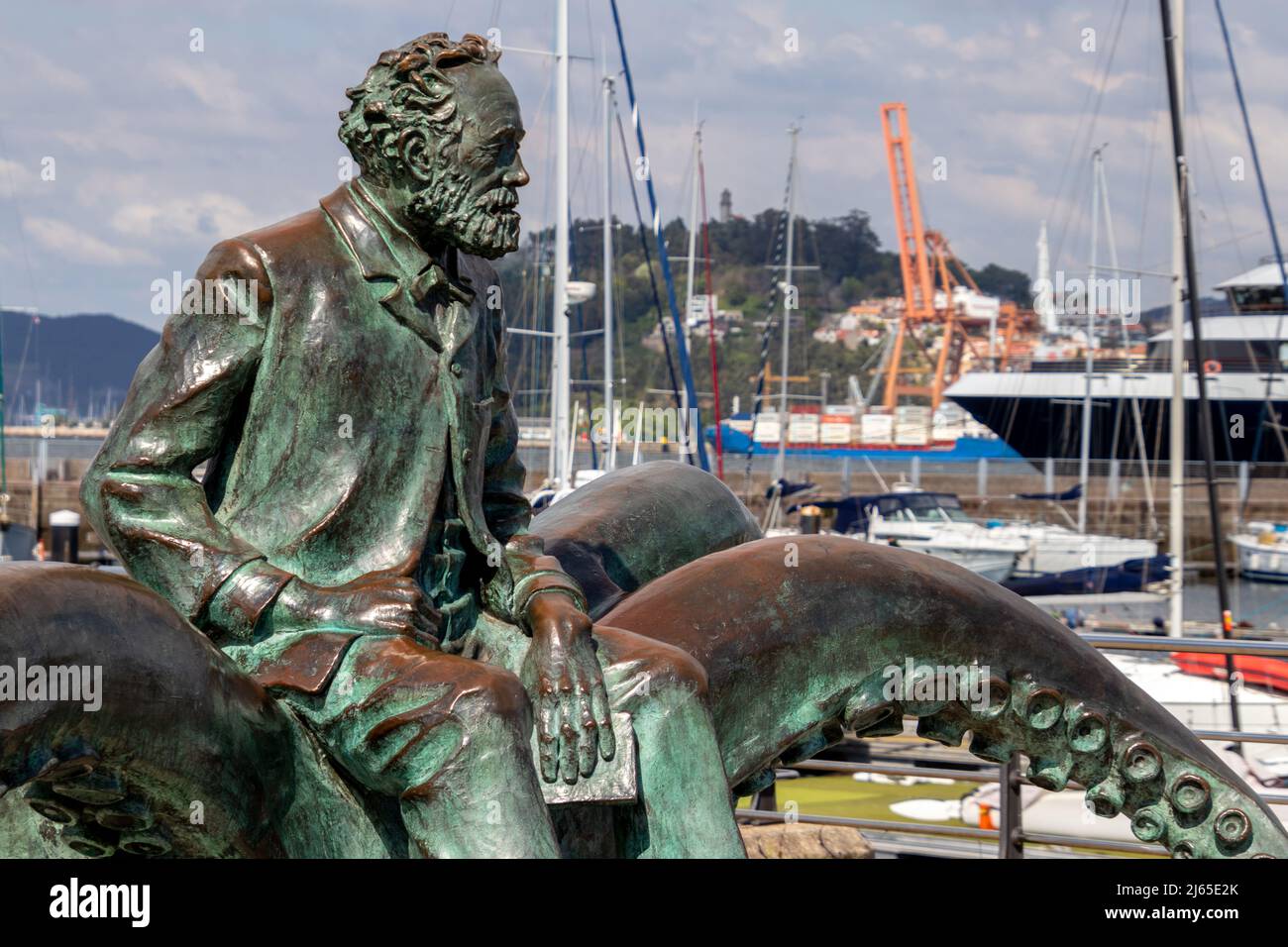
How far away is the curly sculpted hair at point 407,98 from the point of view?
3293 millimetres

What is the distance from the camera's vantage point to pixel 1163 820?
415cm

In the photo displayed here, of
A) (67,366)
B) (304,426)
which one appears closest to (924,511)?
(304,426)

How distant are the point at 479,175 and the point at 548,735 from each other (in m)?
1.10

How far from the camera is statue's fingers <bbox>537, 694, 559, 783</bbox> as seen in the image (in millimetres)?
3207

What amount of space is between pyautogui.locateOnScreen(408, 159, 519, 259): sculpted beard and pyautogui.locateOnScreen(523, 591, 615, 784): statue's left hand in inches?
30.0

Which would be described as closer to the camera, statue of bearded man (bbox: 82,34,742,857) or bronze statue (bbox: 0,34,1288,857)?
bronze statue (bbox: 0,34,1288,857)

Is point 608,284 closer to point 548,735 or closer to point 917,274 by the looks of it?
point 548,735

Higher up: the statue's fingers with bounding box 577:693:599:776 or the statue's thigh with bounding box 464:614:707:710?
the statue's thigh with bounding box 464:614:707:710

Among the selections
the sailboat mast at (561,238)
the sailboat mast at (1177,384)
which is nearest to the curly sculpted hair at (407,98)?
the sailboat mast at (1177,384)

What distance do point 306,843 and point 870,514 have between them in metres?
31.2

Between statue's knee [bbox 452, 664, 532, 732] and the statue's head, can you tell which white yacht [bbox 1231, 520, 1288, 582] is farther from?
statue's knee [bbox 452, 664, 532, 732]

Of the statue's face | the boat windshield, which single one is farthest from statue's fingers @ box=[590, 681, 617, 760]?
the boat windshield
